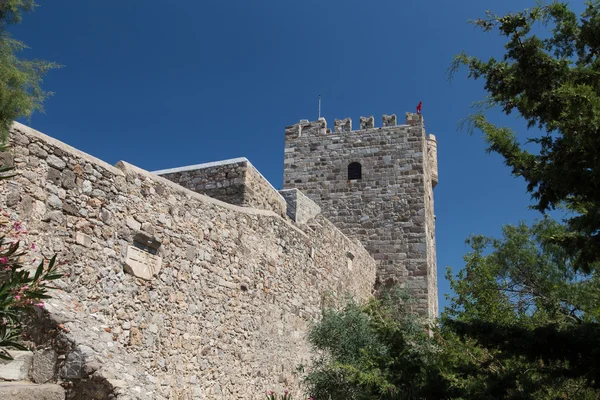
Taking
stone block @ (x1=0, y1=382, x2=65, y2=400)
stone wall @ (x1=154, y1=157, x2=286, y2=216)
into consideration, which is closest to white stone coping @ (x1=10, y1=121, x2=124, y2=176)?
stone block @ (x1=0, y1=382, x2=65, y2=400)

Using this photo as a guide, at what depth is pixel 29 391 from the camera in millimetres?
4648

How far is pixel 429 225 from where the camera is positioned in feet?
54.3

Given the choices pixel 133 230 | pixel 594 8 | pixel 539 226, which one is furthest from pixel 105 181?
pixel 539 226

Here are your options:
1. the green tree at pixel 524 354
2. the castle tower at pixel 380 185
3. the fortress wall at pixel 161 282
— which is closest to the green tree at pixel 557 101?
the green tree at pixel 524 354

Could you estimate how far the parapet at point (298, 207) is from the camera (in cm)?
1121

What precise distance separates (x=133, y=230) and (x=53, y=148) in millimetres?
1374

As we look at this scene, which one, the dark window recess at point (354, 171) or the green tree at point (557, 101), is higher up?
the dark window recess at point (354, 171)

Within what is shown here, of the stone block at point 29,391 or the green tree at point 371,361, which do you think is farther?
the green tree at point 371,361

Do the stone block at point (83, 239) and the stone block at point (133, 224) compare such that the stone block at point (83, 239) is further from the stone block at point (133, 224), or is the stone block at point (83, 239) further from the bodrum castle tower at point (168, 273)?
the stone block at point (133, 224)

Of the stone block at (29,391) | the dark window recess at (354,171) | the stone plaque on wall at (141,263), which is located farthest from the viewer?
the dark window recess at (354,171)

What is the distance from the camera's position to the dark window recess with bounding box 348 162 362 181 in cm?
1681

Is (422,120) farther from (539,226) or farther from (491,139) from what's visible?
(491,139)

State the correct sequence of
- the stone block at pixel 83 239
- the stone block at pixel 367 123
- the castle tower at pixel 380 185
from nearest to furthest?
the stone block at pixel 83 239
the castle tower at pixel 380 185
the stone block at pixel 367 123

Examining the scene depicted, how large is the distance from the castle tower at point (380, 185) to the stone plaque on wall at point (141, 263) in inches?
366
